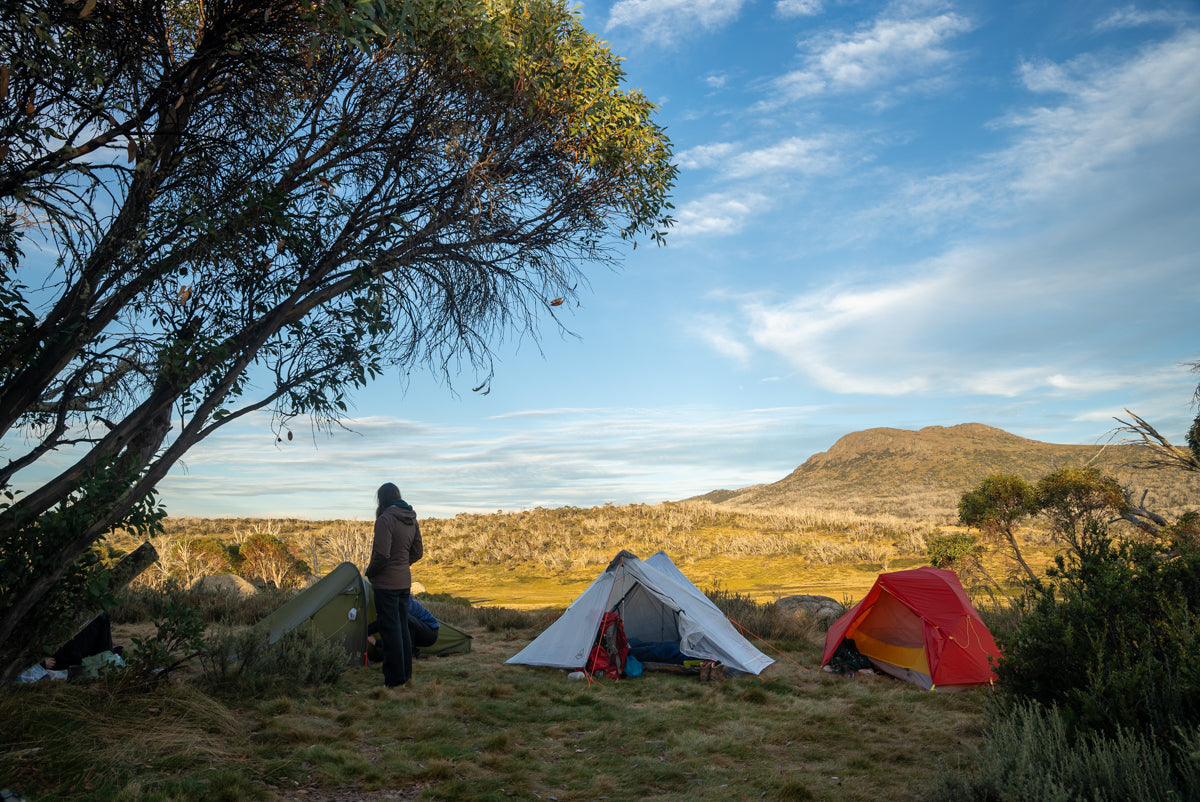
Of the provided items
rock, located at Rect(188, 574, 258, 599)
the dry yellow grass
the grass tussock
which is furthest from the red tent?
rock, located at Rect(188, 574, 258, 599)

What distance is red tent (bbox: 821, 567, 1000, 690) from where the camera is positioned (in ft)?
30.2

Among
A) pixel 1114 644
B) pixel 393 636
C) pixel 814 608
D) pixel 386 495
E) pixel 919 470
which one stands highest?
pixel 919 470

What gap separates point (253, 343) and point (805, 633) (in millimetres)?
10479

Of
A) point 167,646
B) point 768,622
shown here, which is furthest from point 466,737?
point 768,622

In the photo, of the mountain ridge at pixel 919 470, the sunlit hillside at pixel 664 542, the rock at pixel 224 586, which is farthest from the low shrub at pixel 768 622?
the mountain ridge at pixel 919 470

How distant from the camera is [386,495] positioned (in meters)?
8.63

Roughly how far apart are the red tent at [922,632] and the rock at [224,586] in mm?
12186

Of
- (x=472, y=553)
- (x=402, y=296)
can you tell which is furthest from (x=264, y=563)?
(x=402, y=296)

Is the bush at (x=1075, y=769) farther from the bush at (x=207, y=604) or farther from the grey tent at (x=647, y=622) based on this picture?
the bush at (x=207, y=604)

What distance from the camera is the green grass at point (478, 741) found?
197 inches

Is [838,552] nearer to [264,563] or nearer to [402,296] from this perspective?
[264,563]

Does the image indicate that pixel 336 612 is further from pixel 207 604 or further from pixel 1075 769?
pixel 1075 769

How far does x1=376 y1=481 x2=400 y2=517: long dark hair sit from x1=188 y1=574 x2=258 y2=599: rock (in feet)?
25.9

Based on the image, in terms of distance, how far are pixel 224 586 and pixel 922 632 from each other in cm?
1433
